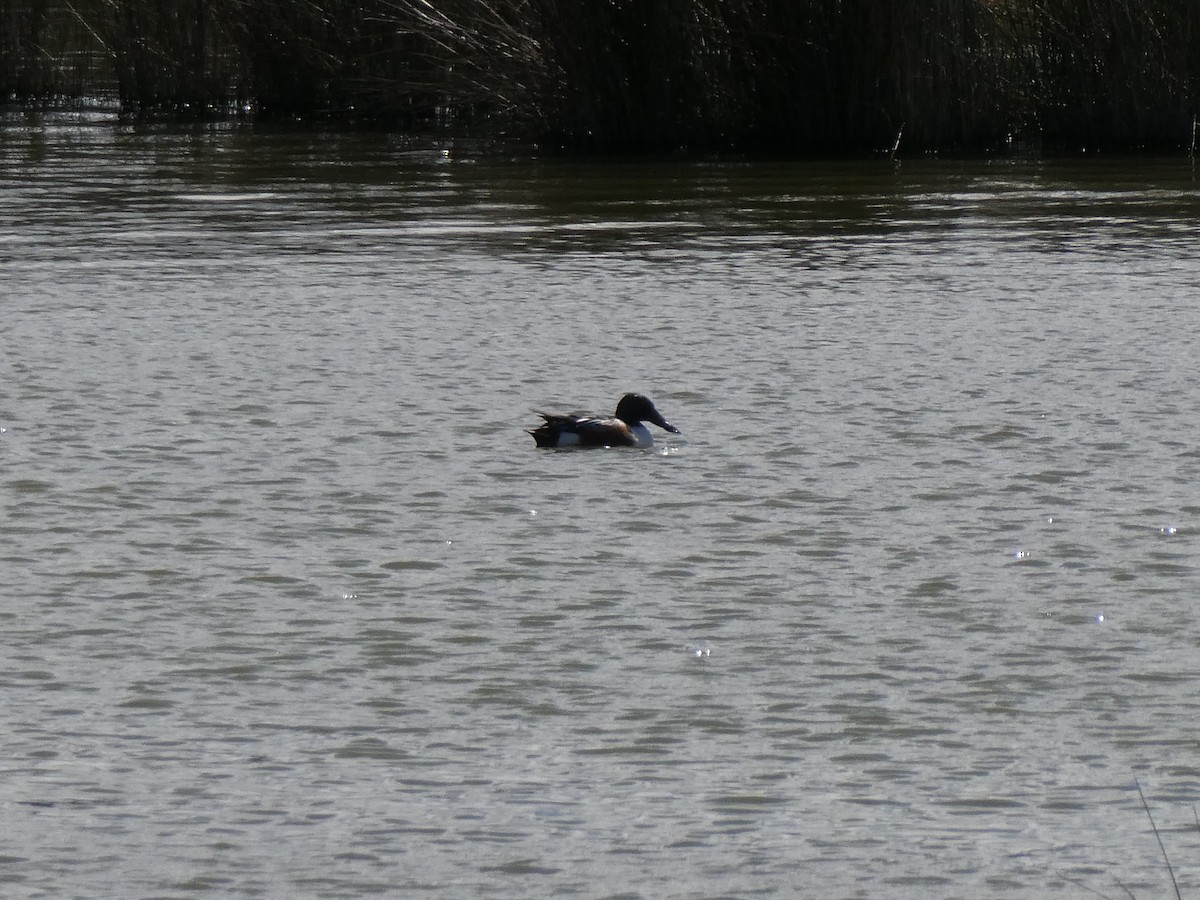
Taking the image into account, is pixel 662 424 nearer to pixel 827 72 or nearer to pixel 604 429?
pixel 604 429

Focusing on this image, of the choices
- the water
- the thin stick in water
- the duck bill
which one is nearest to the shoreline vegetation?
the water

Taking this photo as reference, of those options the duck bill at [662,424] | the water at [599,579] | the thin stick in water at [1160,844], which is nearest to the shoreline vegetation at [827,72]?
the water at [599,579]

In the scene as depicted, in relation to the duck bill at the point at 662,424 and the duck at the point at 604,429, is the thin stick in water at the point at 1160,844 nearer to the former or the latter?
the duck at the point at 604,429

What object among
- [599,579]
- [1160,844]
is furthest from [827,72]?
[1160,844]

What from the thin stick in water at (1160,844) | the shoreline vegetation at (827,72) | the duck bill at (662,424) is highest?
the shoreline vegetation at (827,72)

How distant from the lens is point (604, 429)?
8766 millimetres

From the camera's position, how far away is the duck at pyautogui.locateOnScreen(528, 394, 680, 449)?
8.70m

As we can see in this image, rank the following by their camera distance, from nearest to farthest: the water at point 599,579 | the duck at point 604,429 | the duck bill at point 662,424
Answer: the water at point 599,579
the duck at point 604,429
the duck bill at point 662,424

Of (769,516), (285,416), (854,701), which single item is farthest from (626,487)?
(854,701)

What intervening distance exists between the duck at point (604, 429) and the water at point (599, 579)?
0.28 ft

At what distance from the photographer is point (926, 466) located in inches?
330

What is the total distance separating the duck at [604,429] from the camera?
870cm

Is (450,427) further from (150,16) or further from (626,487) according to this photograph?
(150,16)

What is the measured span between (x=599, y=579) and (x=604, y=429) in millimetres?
2000
